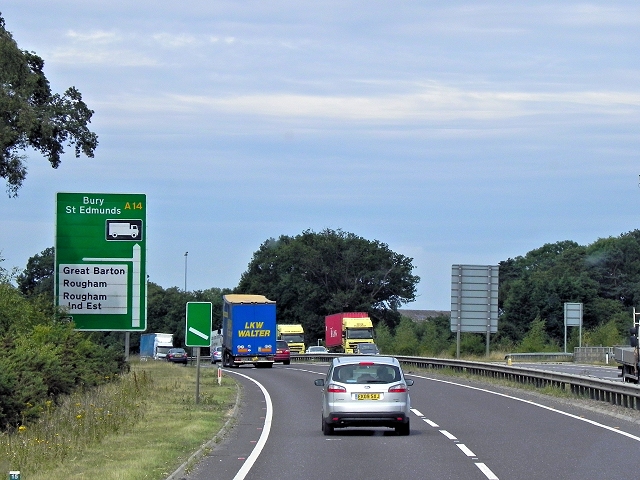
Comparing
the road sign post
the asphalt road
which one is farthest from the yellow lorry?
the road sign post

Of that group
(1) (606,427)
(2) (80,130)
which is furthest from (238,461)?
(2) (80,130)

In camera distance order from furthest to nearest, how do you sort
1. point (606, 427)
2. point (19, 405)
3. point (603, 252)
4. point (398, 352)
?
point (603, 252), point (398, 352), point (606, 427), point (19, 405)

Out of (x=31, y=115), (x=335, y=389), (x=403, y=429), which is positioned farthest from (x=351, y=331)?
(x=335, y=389)

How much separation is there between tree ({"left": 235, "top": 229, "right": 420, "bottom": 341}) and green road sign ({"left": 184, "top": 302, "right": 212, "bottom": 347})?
3868 inches

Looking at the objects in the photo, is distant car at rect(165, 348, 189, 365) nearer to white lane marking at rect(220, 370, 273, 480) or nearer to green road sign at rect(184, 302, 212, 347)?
white lane marking at rect(220, 370, 273, 480)

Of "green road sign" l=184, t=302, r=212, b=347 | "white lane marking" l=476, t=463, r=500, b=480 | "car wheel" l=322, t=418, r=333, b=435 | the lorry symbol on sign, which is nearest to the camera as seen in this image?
"white lane marking" l=476, t=463, r=500, b=480

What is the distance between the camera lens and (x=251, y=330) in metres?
59.1

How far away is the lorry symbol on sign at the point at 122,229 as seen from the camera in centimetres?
2858

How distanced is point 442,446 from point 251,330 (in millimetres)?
42059

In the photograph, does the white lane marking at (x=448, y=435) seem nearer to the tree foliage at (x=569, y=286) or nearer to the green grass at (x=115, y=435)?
the green grass at (x=115, y=435)

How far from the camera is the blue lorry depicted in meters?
58.9

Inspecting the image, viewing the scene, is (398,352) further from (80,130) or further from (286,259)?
(286,259)

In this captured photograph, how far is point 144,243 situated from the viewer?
28859mm

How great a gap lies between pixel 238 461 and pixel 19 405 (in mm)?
5045
